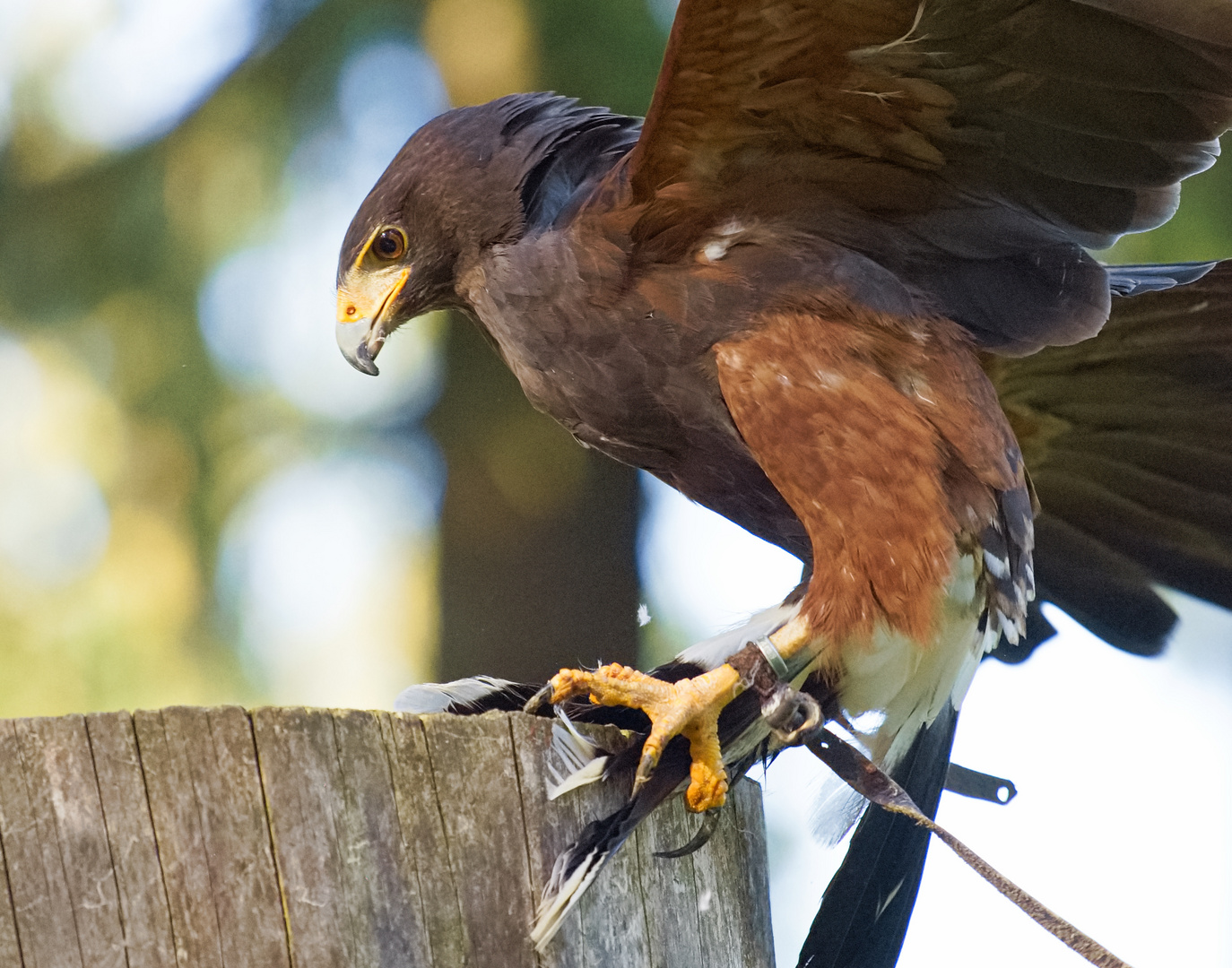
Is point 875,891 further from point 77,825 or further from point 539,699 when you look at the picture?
point 77,825

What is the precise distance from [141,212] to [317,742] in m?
1.87

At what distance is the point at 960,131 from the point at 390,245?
2.26 feet

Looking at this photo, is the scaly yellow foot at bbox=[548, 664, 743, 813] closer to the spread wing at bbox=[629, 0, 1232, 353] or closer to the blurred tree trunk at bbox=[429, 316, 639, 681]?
the spread wing at bbox=[629, 0, 1232, 353]

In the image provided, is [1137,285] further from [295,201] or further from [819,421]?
[295,201]

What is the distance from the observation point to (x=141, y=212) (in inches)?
89.7

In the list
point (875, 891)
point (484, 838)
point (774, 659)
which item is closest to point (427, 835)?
point (484, 838)

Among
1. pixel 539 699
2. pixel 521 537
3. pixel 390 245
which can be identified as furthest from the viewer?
pixel 521 537

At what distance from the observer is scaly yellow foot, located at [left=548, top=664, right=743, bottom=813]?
0.97 metres

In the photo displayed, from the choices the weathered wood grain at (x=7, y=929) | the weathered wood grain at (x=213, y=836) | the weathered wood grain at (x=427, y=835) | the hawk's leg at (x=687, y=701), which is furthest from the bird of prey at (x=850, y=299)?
the weathered wood grain at (x=7, y=929)

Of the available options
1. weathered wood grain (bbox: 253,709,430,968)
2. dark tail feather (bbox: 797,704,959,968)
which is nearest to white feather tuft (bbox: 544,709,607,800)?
weathered wood grain (bbox: 253,709,430,968)

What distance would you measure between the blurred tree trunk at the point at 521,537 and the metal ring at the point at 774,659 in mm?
766

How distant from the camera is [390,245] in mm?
1383

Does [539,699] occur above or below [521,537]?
above

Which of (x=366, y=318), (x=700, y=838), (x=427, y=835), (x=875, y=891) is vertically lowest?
(x=875, y=891)
